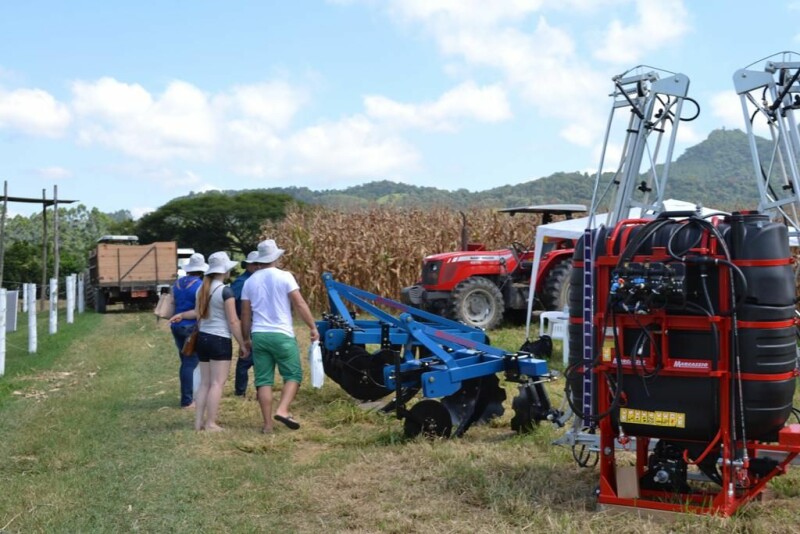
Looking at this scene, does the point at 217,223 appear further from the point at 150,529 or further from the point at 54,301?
the point at 150,529

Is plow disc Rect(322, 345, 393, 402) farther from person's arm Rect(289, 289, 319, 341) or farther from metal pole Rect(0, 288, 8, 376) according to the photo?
metal pole Rect(0, 288, 8, 376)

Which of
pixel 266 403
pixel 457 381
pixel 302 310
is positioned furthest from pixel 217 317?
pixel 457 381

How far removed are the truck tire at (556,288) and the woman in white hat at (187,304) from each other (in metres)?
7.27

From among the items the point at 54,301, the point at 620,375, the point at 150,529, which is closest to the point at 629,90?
the point at 620,375

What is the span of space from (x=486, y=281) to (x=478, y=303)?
426 millimetres

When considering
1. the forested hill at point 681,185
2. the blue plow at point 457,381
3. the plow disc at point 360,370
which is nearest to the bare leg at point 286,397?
the blue plow at point 457,381

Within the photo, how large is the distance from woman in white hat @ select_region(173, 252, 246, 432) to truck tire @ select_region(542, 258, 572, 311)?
796cm

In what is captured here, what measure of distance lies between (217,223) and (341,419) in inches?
1762

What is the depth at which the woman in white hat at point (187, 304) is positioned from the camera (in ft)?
30.0

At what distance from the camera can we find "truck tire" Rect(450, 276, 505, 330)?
1557 centimetres

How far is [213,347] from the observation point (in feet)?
26.0

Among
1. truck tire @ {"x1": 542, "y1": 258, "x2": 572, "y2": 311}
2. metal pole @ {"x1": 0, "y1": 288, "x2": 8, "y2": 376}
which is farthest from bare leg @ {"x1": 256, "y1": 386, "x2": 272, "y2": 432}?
truck tire @ {"x1": 542, "y1": 258, "x2": 572, "y2": 311}

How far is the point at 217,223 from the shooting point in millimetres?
51656

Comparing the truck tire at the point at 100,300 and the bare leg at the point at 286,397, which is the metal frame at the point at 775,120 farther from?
the truck tire at the point at 100,300
